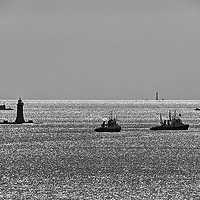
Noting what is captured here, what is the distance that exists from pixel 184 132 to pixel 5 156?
273 feet

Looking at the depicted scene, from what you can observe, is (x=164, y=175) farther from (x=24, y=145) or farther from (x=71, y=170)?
(x=24, y=145)

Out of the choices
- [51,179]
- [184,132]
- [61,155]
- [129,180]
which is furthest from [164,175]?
[184,132]

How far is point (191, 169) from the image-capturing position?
9844 centimetres

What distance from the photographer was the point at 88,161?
109 m

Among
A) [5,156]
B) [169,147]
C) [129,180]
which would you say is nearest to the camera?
[129,180]

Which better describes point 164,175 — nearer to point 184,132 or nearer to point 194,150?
point 194,150

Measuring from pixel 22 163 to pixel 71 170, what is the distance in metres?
11.7

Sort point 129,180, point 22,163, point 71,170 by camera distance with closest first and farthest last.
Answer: point 129,180, point 71,170, point 22,163

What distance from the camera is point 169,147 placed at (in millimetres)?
139125

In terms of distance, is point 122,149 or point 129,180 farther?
point 122,149

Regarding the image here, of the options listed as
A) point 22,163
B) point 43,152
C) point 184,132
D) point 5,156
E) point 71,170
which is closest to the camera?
point 71,170

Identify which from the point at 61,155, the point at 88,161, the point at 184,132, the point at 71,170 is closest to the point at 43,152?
the point at 61,155

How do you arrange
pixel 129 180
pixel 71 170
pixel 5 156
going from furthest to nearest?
1. pixel 5 156
2. pixel 71 170
3. pixel 129 180

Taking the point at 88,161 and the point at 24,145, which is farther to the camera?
the point at 24,145
